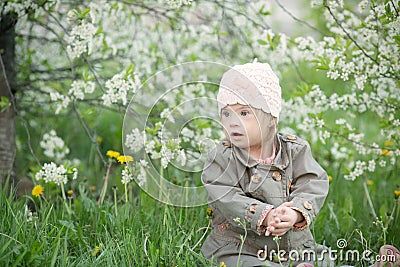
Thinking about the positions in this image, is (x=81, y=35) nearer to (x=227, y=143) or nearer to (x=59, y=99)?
(x=59, y=99)

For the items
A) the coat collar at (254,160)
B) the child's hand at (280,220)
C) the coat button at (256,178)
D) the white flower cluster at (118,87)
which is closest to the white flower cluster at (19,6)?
the white flower cluster at (118,87)

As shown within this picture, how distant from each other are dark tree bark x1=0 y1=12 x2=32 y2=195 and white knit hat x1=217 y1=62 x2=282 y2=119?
1.55m

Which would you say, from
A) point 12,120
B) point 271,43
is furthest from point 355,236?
point 12,120

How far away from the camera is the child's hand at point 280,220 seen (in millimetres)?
2139

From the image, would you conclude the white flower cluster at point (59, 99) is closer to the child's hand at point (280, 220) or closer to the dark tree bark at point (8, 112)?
the dark tree bark at point (8, 112)

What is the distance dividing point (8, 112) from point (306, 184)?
191cm

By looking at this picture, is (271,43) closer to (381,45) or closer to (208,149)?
(381,45)

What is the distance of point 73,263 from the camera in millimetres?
2207

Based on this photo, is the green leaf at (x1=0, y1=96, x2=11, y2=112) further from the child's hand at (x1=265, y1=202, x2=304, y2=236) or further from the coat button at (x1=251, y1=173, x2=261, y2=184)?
the child's hand at (x1=265, y1=202, x2=304, y2=236)

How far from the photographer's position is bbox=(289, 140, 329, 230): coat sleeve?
7.38 feet

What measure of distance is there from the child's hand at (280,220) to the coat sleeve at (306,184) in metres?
0.06

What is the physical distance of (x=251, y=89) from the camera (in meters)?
2.25

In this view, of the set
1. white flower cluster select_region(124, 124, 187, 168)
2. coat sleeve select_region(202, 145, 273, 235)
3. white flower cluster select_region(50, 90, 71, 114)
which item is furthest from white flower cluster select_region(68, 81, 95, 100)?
coat sleeve select_region(202, 145, 273, 235)

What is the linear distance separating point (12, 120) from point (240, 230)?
175 cm
